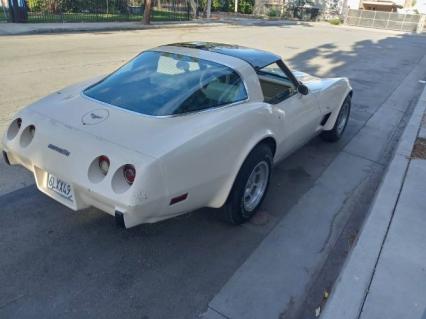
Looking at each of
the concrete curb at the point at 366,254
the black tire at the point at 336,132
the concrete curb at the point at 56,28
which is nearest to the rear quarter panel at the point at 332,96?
the black tire at the point at 336,132

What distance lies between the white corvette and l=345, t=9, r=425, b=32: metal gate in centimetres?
4327

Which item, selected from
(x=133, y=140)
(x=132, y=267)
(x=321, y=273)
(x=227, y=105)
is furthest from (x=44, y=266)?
(x=321, y=273)

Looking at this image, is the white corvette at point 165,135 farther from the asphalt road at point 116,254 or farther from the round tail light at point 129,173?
the asphalt road at point 116,254

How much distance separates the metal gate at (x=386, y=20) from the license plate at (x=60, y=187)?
148 feet

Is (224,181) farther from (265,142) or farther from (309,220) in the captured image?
(309,220)

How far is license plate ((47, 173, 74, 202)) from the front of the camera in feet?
8.74

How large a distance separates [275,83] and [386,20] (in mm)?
43942

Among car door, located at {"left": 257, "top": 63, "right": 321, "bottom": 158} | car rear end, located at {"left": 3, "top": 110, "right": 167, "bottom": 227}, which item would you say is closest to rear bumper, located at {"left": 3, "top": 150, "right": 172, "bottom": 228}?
car rear end, located at {"left": 3, "top": 110, "right": 167, "bottom": 227}

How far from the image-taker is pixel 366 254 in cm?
299

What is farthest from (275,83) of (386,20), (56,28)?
(386,20)

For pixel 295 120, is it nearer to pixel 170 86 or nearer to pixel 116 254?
pixel 170 86

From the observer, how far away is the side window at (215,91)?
2990 millimetres

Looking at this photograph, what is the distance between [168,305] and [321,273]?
1201mm

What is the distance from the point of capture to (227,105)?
3100 millimetres
